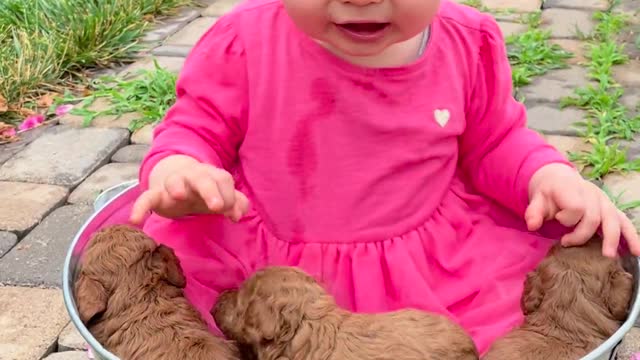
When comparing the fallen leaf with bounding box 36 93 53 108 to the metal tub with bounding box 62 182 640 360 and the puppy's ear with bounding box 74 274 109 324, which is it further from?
the puppy's ear with bounding box 74 274 109 324

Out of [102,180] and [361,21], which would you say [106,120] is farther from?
[361,21]

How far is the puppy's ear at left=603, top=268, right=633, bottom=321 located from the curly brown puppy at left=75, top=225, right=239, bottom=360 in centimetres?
63

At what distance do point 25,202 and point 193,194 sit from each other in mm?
1208

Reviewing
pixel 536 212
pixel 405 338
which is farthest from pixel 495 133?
pixel 405 338

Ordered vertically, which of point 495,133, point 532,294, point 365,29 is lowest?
point 532,294

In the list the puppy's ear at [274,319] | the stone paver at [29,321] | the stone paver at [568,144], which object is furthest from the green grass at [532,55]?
the puppy's ear at [274,319]

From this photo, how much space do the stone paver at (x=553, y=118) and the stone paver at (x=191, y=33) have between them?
138 cm

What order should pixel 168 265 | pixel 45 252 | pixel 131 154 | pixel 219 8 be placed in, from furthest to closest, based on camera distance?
pixel 219 8
pixel 131 154
pixel 45 252
pixel 168 265

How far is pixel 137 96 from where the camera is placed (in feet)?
10.6

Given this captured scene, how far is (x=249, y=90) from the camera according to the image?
6.01 feet

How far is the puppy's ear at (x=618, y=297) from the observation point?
161 centimetres

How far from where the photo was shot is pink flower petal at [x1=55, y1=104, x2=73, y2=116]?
3.17 metres

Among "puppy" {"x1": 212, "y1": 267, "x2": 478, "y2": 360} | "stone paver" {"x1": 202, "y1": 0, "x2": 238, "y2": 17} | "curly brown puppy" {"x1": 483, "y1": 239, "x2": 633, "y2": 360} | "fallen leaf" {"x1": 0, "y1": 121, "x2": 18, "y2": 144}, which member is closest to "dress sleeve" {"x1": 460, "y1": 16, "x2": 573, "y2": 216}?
"curly brown puppy" {"x1": 483, "y1": 239, "x2": 633, "y2": 360}

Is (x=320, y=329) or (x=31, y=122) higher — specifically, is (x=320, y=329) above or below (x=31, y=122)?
above
